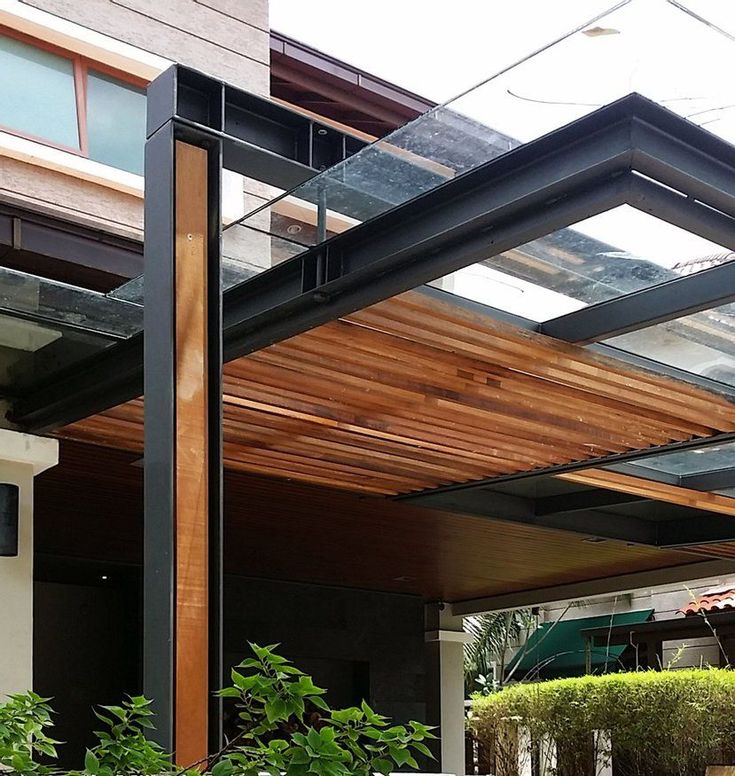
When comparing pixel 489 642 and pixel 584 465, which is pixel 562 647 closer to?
pixel 489 642

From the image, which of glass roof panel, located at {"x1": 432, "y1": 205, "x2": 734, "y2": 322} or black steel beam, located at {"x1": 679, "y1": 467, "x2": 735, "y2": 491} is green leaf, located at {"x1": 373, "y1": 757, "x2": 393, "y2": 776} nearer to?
glass roof panel, located at {"x1": 432, "y1": 205, "x2": 734, "y2": 322}

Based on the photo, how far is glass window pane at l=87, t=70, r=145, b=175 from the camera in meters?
8.01

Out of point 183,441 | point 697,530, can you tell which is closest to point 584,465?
point 697,530

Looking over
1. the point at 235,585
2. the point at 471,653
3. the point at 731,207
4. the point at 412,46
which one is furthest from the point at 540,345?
the point at 471,653

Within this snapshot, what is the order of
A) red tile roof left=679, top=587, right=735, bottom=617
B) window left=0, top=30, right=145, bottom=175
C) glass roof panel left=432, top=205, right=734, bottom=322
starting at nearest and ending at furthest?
glass roof panel left=432, top=205, right=734, bottom=322 → window left=0, top=30, right=145, bottom=175 → red tile roof left=679, top=587, right=735, bottom=617

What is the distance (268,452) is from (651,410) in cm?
216

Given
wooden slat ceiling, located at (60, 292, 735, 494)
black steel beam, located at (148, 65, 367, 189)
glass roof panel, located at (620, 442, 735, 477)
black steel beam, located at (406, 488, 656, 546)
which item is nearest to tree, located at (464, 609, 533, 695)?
black steel beam, located at (406, 488, 656, 546)

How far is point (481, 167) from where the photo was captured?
3801mm

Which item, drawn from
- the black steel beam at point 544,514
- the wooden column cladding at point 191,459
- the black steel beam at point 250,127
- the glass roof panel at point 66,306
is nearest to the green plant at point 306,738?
the wooden column cladding at point 191,459

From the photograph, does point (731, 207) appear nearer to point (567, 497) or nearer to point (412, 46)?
point (567, 497)

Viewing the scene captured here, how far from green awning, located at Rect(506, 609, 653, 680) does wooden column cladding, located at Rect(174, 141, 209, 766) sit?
14.8m

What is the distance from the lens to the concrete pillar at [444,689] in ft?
44.4

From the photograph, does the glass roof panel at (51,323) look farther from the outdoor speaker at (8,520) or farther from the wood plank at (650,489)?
the wood plank at (650,489)

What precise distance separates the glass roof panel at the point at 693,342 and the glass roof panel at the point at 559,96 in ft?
4.45
